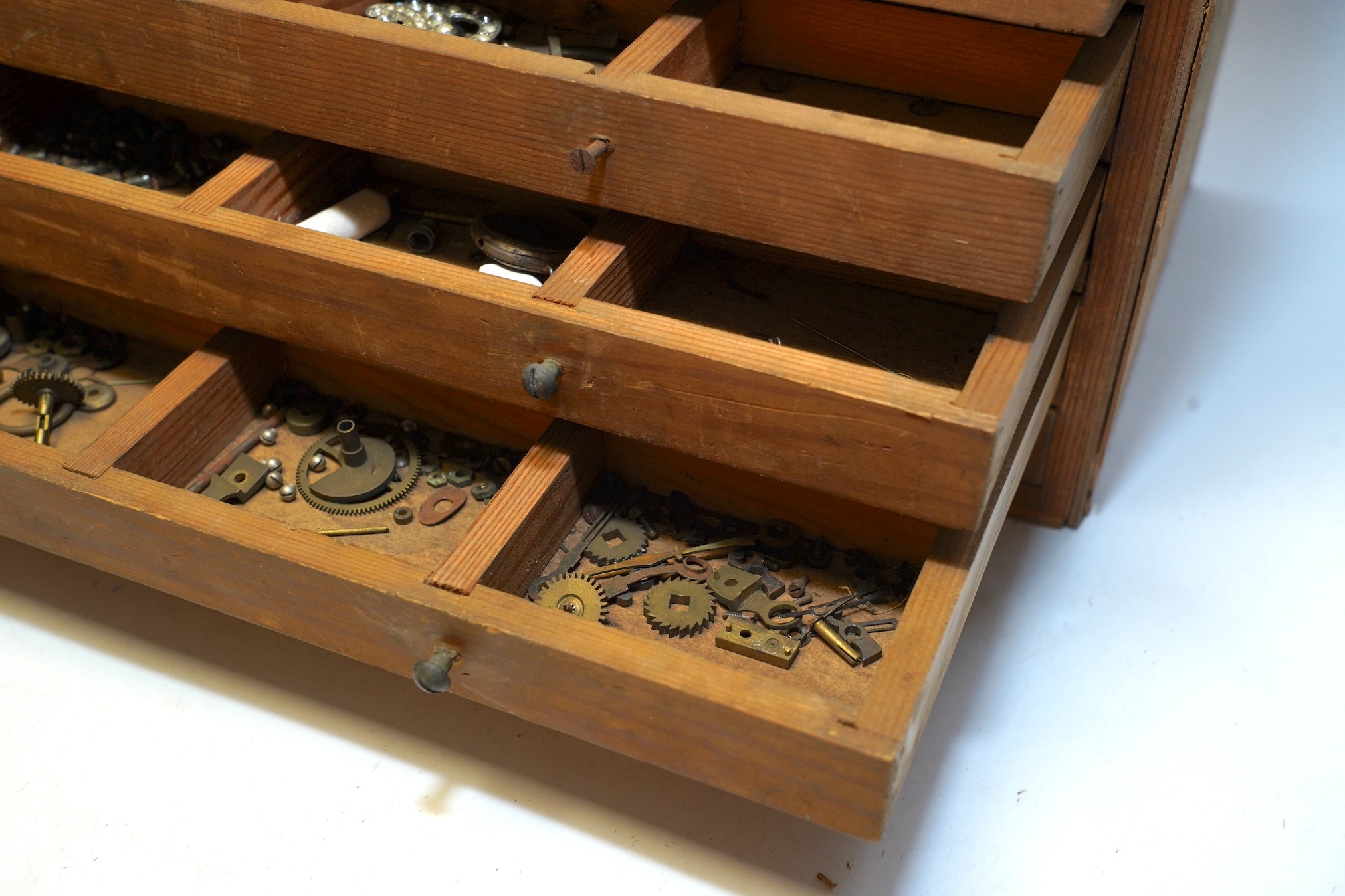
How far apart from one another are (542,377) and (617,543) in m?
0.35

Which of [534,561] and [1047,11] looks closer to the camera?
[1047,11]

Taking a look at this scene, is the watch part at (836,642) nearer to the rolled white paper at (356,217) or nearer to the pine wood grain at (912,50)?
the pine wood grain at (912,50)

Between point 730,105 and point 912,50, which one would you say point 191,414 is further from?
point 912,50

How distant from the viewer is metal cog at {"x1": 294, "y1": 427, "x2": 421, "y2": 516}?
1955 mm

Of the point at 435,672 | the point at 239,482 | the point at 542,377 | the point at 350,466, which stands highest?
the point at 542,377

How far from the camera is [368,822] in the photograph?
186 centimetres

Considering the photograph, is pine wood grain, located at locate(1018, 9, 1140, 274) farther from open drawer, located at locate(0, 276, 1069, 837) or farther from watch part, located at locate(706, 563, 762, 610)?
watch part, located at locate(706, 563, 762, 610)

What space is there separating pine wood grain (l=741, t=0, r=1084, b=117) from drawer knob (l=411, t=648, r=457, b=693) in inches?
41.8

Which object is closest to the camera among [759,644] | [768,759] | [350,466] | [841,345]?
[768,759]

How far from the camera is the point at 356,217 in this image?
211cm

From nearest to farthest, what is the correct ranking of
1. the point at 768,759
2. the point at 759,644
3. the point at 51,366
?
the point at 768,759, the point at 759,644, the point at 51,366

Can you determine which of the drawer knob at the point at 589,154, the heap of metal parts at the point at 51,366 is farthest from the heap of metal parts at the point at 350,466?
the drawer knob at the point at 589,154

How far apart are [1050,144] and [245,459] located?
130cm

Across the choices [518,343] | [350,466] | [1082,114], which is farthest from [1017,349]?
[350,466]
